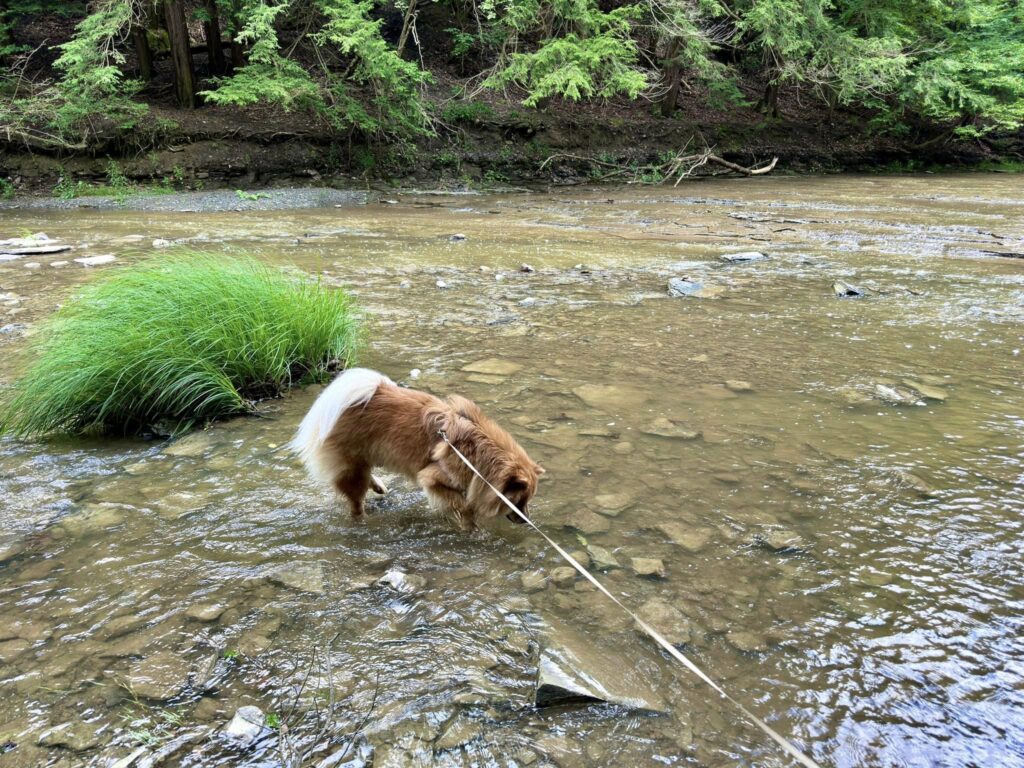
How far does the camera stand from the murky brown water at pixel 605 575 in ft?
6.33

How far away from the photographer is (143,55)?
19.3 meters

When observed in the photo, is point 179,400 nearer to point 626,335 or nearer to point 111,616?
point 111,616

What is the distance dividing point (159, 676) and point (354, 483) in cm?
118

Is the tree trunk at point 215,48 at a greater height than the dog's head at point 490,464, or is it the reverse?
the tree trunk at point 215,48

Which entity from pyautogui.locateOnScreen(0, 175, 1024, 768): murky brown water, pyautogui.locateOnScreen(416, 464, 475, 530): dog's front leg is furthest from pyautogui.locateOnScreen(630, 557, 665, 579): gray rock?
pyautogui.locateOnScreen(416, 464, 475, 530): dog's front leg

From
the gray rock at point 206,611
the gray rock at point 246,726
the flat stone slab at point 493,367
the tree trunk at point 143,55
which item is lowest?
the gray rock at point 246,726

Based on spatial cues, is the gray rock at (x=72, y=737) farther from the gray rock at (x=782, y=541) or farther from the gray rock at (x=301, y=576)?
the gray rock at (x=782, y=541)

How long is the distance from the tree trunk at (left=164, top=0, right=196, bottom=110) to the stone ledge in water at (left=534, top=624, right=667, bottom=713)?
20.4 m

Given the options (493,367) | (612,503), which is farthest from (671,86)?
(612,503)

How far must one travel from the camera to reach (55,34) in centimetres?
2128

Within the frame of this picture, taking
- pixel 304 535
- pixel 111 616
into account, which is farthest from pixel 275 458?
pixel 111 616

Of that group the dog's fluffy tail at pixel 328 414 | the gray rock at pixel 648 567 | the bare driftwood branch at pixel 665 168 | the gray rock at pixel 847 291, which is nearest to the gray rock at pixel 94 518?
the dog's fluffy tail at pixel 328 414

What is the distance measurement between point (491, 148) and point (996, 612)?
67.3 feet

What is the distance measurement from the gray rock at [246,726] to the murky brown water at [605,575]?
4 centimetres
